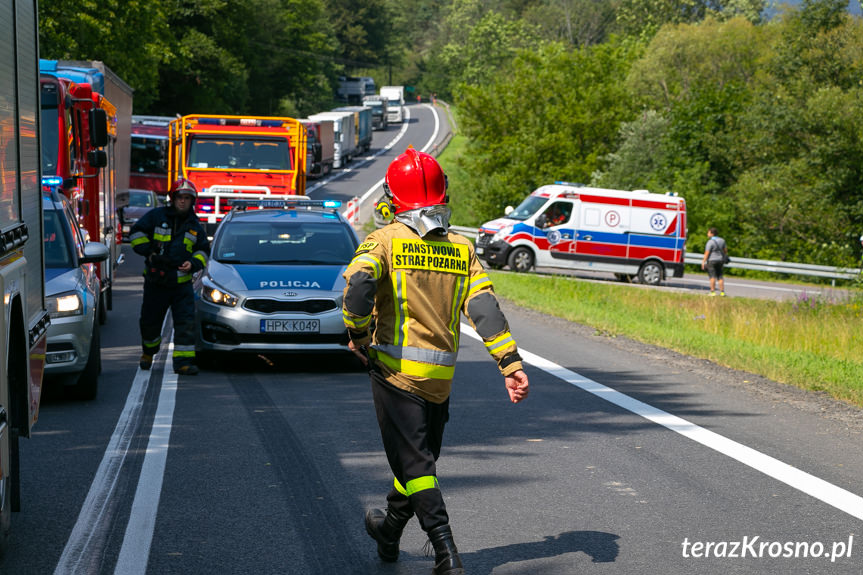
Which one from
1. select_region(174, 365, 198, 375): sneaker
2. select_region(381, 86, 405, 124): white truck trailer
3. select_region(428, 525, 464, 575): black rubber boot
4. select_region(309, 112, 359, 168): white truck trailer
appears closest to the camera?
select_region(428, 525, 464, 575): black rubber boot

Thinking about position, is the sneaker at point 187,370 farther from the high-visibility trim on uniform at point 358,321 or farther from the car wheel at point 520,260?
the car wheel at point 520,260

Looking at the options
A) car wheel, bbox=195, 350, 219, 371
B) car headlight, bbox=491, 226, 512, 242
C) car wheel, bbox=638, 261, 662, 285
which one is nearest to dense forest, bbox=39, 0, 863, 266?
car wheel, bbox=638, 261, 662, 285

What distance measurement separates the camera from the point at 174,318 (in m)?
11.4

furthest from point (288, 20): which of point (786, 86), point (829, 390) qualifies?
point (829, 390)

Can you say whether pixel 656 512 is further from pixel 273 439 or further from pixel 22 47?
pixel 22 47

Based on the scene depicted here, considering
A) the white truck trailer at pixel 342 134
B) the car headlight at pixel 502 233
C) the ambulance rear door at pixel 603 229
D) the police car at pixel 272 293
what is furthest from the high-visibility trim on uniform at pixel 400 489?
the white truck trailer at pixel 342 134

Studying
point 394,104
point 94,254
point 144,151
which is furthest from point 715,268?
point 394,104

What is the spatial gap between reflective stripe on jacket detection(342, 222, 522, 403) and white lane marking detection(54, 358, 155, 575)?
163 centimetres

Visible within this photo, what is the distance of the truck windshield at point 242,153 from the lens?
24844 millimetres

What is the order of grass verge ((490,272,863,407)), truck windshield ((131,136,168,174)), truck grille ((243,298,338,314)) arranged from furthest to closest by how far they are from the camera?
1. truck windshield ((131,136,168,174))
2. grass verge ((490,272,863,407))
3. truck grille ((243,298,338,314))

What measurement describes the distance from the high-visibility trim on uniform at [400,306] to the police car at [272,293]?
6514mm

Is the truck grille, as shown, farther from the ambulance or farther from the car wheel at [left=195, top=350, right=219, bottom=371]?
the ambulance

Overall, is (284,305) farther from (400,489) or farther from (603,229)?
(603,229)

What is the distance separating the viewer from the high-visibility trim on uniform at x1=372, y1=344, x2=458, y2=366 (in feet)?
15.7
